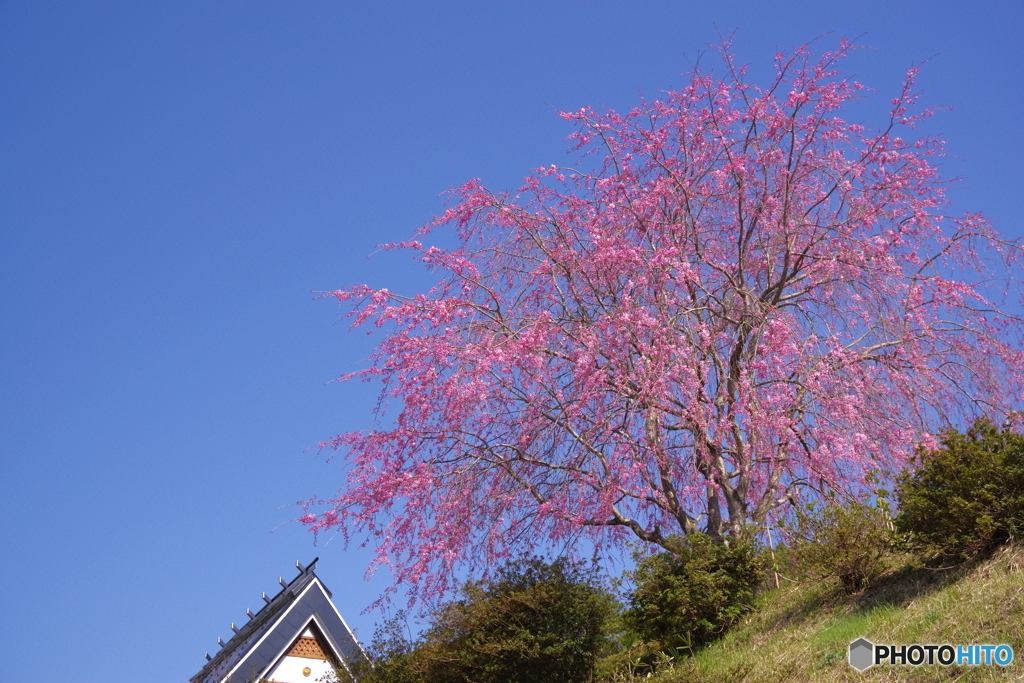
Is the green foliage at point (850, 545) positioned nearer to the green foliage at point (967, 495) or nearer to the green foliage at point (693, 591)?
the green foliage at point (967, 495)

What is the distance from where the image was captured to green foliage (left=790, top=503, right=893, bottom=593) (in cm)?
995

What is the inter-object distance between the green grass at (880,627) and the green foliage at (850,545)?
17 cm

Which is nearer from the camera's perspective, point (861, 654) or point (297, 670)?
point (861, 654)

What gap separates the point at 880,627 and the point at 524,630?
357 centimetres

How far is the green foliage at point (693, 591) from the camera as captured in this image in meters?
10.7

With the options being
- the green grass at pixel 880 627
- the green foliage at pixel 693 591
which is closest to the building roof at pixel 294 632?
the green foliage at pixel 693 591

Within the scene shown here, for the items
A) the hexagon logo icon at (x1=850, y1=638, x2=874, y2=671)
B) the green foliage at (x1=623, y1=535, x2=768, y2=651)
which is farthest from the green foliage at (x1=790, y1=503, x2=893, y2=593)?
the hexagon logo icon at (x1=850, y1=638, x2=874, y2=671)

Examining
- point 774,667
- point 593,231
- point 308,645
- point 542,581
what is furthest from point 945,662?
point 308,645

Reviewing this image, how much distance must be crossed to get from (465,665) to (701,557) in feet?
9.73

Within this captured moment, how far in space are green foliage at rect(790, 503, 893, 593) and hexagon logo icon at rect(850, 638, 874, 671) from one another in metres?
1.53

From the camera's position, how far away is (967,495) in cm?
898

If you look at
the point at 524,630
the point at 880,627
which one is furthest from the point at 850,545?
the point at 524,630

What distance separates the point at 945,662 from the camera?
7613 millimetres

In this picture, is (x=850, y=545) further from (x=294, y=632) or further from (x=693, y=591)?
(x=294, y=632)
